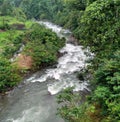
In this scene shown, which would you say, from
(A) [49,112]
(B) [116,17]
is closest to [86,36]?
(B) [116,17]

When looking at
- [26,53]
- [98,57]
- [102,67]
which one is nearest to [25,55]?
[26,53]

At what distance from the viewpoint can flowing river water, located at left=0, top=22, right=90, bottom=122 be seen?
22.7 meters

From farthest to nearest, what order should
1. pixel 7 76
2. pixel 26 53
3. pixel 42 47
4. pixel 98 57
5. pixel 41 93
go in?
1. pixel 42 47
2. pixel 26 53
3. pixel 7 76
4. pixel 41 93
5. pixel 98 57

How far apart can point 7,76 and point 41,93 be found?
4.08 meters

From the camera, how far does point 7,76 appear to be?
28453 millimetres

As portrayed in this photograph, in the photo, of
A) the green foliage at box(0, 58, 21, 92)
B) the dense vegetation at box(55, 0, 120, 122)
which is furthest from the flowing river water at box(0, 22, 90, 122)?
the dense vegetation at box(55, 0, 120, 122)

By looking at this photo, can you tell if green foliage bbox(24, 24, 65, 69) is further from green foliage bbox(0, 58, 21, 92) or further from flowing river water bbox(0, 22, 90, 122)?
green foliage bbox(0, 58, 21, 92)

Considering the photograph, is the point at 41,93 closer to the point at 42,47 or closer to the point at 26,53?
the point at 26,53

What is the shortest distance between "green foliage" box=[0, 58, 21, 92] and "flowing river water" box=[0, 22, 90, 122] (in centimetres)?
79

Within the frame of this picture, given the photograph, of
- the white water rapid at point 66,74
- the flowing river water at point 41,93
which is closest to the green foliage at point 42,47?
the flowing river water at point 41,93

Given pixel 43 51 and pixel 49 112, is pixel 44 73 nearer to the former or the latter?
pixel 43 51

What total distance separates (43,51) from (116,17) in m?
12.7

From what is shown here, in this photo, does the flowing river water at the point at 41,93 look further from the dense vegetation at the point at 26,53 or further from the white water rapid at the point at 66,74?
the dense vegetation at the point at 26,53

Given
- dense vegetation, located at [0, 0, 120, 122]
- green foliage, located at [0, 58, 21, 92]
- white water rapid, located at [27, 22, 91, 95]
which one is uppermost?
dense vegetation, located at [0, 0, 120, 122]
